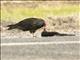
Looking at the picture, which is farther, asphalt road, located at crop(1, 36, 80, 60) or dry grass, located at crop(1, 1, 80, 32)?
dry grass, located at crop(1, 1, 80, 32)

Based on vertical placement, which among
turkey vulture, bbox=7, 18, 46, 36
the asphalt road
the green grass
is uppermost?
the asphalt road

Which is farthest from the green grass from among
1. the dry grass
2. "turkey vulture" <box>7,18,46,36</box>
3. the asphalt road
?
the asphalt road

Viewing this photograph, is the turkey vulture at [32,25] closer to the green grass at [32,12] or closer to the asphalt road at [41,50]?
the asphalt road at [41,50]

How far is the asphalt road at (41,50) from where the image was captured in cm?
595

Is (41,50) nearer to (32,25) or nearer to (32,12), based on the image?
(32,25)

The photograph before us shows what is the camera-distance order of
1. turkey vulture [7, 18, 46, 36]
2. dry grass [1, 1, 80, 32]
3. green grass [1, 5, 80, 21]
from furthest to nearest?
green grass [1, 5, 80, 21] < dry grass [1, 1, 80, 32] < turkey vulture [7, 18, 46, 36]

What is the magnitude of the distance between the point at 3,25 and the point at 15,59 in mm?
6384

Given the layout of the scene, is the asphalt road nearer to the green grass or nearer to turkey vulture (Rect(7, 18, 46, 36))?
turkey vulture (Rect(7, 18, 46, 36))

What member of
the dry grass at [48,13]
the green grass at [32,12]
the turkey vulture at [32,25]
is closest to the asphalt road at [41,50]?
the turkey vulture at [32,25]

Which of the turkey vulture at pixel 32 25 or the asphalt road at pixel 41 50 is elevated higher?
the asphalt road at pixel 41 50

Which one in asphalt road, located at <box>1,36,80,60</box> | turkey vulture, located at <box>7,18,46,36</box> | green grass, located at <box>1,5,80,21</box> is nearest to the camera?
asphalt road, located at <box>1,36,80,60</box>

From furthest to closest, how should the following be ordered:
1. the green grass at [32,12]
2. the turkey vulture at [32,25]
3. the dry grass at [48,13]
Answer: the green grass at [32,12], the dry grass at [48,13], the turkey vulture at [32,25]

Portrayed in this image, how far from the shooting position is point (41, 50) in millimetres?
6457

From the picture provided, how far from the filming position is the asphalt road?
595 centimetres
